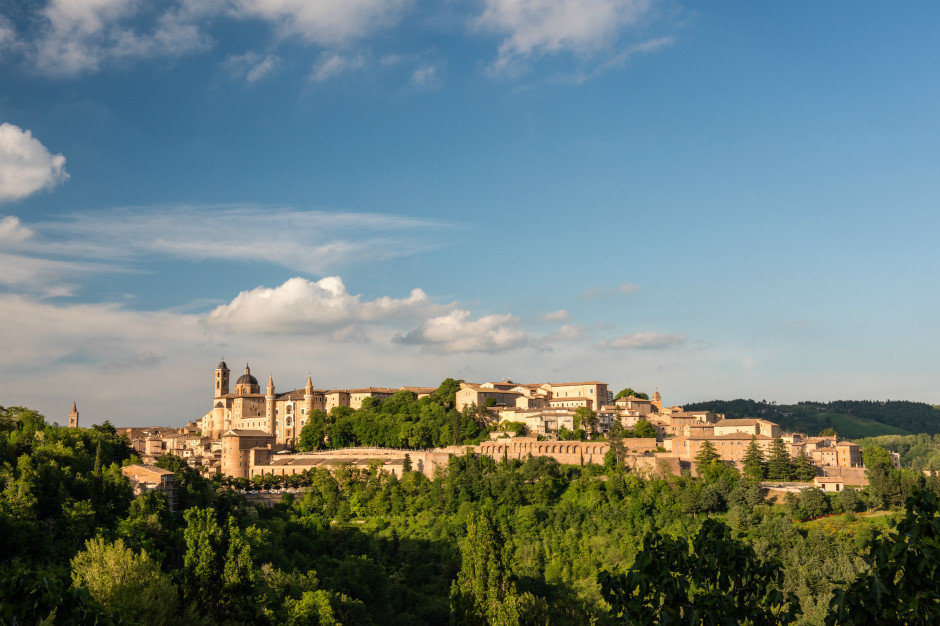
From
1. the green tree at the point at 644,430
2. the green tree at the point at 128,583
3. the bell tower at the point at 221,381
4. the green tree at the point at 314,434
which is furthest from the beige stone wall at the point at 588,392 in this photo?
the green tree at the point at 128,583

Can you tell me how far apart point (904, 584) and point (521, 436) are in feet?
208

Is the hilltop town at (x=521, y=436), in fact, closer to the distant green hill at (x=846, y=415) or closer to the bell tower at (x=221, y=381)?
the bell tower at (x=221, y=381)

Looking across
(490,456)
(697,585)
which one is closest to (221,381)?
(490,456)

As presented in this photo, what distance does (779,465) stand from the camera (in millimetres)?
61031

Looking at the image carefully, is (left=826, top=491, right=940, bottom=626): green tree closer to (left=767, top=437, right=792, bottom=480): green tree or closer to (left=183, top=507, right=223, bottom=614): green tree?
(left=183, top=507, right=223, bottom=614): green tree

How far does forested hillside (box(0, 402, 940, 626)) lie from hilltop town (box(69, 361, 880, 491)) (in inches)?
108

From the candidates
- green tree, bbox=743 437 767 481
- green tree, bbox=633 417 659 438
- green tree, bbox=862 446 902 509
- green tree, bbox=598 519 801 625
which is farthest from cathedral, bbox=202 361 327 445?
green tree, bbox=598 519 801 625

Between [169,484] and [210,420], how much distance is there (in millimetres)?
52738

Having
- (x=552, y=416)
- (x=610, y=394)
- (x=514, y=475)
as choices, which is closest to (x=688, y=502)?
(x=514, y=475)

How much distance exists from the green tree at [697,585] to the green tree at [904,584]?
2.72ft

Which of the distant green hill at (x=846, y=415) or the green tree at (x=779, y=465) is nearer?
the green tree at (x=779, y=465)

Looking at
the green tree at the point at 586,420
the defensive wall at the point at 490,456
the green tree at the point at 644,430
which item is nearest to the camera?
the defensive wall at the point at 490,456

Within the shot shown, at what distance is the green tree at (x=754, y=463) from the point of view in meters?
60.2

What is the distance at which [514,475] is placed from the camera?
63.6 metres
